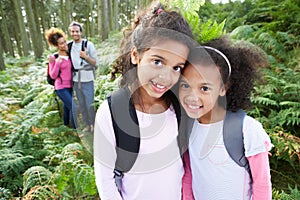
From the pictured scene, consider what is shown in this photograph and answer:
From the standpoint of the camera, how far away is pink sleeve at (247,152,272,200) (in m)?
1.27

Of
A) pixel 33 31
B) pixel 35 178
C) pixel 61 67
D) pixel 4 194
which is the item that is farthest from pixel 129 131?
pixel 33 31

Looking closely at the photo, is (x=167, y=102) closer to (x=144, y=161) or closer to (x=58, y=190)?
(x=144, y=161)

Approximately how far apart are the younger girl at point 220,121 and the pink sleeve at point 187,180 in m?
0.05

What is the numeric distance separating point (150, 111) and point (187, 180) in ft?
1.89

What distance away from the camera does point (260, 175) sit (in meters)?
1.30

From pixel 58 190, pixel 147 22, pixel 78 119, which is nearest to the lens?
pixel 147 22

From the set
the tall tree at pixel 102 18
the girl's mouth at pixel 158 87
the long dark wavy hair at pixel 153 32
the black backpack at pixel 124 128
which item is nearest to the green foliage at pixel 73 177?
the black backpack at pixel 124 128

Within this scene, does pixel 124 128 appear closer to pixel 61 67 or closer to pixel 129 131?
pixel 129 131

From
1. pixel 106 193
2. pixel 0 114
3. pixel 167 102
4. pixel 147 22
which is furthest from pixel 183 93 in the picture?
pixel 0 114

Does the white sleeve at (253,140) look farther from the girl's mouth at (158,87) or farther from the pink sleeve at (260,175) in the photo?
the girl's mouth at (158,87)

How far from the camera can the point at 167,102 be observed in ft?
4.79

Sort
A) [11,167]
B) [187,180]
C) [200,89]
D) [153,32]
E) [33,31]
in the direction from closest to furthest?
[153,32] < [200,89] < [187,180] < [11,167] < [33,31]

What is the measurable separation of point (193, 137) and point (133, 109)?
433 mm

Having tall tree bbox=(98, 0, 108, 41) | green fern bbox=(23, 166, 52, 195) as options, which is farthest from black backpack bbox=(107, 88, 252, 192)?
tall tree bbox=(98, 0, 108, 41)
